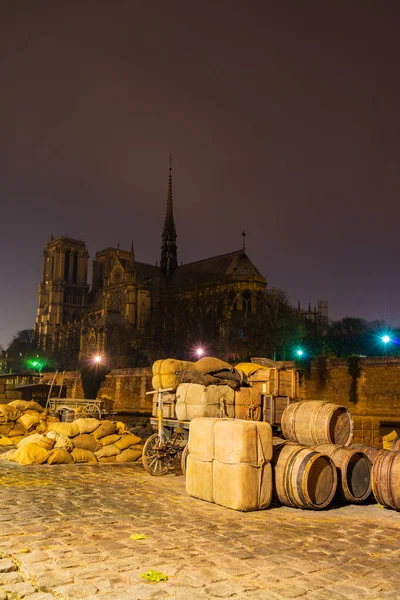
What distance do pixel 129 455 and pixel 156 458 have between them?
3152 mm

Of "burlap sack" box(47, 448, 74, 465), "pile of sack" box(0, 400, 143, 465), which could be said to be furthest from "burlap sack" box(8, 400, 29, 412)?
"burlap sack" box(47, 448, 74, 465)

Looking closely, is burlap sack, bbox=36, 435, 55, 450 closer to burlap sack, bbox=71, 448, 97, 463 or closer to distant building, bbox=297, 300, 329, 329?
burlap sack, bbox=71, 448, 97, 463

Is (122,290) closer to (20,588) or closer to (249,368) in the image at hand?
(249,368)

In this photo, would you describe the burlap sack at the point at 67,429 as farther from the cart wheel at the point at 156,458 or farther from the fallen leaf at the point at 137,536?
the fallen leaf at the point at 137,536

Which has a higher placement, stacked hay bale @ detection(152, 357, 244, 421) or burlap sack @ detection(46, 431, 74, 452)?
stacked hay bale @ detection(152, 357, 244, 421)

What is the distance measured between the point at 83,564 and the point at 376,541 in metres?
3.43

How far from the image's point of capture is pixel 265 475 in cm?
788

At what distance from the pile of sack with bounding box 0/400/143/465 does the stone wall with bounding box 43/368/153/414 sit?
94.4ft

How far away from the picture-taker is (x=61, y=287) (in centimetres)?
11950

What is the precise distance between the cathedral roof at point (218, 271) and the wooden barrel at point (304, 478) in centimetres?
6235

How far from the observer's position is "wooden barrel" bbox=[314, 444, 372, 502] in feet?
27.5

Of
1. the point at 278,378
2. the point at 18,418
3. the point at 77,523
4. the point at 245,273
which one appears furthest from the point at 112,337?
the point at 77,523

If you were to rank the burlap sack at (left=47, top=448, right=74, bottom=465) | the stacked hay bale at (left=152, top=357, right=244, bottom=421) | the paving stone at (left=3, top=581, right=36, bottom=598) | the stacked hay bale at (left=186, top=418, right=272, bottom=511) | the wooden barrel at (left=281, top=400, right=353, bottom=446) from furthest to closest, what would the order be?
the burlap sack at (left=47, top=448, right=74, bottom=465), the stacked hay bale at (left=152, top=357, right=244, bottom=421), the wooden barrel at (left=281, top=400, right=353, bottom=446), the stacked hay bale at (left=186, top=418, right=272, bottom=511), the paving stone at (left=3, top=581, right=36, bottom=598)

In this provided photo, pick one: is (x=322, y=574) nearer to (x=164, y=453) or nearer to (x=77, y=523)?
(x=77, y=523)
